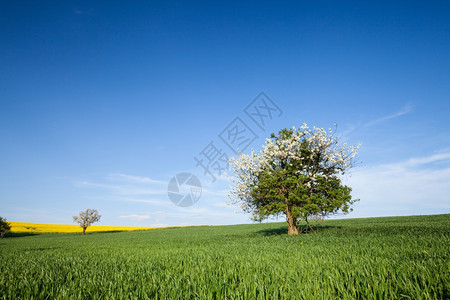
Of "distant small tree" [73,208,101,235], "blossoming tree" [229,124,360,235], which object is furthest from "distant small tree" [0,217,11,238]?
"blossoming tree" [229,124,360,235]

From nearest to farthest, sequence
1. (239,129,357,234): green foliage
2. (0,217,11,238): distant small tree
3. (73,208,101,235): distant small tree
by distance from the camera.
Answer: (239,129,357,234): green foliage
(0,217,11,238): distant small tree
(73,208,101,235): distant small tree

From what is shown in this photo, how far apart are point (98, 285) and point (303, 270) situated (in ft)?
13.0

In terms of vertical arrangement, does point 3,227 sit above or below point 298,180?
below

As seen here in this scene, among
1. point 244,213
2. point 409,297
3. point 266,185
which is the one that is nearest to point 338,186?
point 266,185

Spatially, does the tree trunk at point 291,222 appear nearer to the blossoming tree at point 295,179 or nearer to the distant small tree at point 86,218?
the blossoming tree at point 295,179

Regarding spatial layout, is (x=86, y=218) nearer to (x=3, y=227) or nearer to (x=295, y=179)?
(x=3, y=227)

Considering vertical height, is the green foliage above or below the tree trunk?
above

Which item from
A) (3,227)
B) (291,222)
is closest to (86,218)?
(3,227)

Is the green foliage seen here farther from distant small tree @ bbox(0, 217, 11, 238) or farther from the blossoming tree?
distant small tree @ bbox(0, 217, 11, 238)

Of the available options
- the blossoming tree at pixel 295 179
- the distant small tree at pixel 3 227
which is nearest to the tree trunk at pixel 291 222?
the blossoming tree at pixel 295 179

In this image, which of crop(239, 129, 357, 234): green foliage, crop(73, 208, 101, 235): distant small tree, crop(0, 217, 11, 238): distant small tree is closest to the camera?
crop(239, 129, 357, 234): green foliage

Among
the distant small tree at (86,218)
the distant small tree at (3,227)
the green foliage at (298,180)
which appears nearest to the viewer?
the green foliage at (298,180)

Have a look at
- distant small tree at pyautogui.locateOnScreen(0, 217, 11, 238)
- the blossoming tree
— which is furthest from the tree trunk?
distant small tree at pyautogui.locateOnScreen(0, 217, 11, 238)

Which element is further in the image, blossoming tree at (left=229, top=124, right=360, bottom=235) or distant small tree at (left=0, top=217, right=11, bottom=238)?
distant small tree at (left=0, top=217, right=11, bottom=238)
